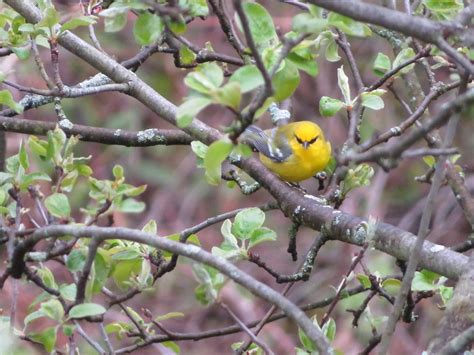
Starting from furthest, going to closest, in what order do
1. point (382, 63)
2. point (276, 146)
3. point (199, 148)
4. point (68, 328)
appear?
point (276, 146) → point (382, 63) → point (199, 148) → point (68, 328)

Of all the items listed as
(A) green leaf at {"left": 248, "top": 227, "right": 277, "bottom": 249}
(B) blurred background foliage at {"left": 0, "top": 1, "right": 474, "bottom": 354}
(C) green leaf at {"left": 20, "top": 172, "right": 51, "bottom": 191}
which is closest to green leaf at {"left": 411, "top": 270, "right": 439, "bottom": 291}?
(A) green leaf at {"left": 248, "top": 227, "right": 277, "bottom": 249}

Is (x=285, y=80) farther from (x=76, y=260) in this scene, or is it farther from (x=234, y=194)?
(x=234, y=194)

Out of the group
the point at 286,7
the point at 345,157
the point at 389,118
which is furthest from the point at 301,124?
the point at 345,157

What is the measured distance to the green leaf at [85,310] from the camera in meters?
1.76

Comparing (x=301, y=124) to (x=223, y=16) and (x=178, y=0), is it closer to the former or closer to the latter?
(x=223, y=16)

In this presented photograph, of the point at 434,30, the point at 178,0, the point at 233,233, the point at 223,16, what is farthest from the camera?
the point at 223,16

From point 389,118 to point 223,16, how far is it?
4.34m

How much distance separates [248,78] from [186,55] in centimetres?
93

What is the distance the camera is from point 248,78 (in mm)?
1719

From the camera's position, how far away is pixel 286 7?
7035 millimetres

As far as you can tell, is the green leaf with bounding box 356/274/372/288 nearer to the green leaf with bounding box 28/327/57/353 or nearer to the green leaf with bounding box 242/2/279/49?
the green leaf with bounding box 242/2/279/49

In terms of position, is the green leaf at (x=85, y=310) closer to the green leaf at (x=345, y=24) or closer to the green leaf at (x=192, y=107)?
the green leaf at (x=192, y=107)

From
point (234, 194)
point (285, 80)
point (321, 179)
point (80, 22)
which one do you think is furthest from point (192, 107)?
point (234, 194)

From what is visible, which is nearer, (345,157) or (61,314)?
(345,157)
